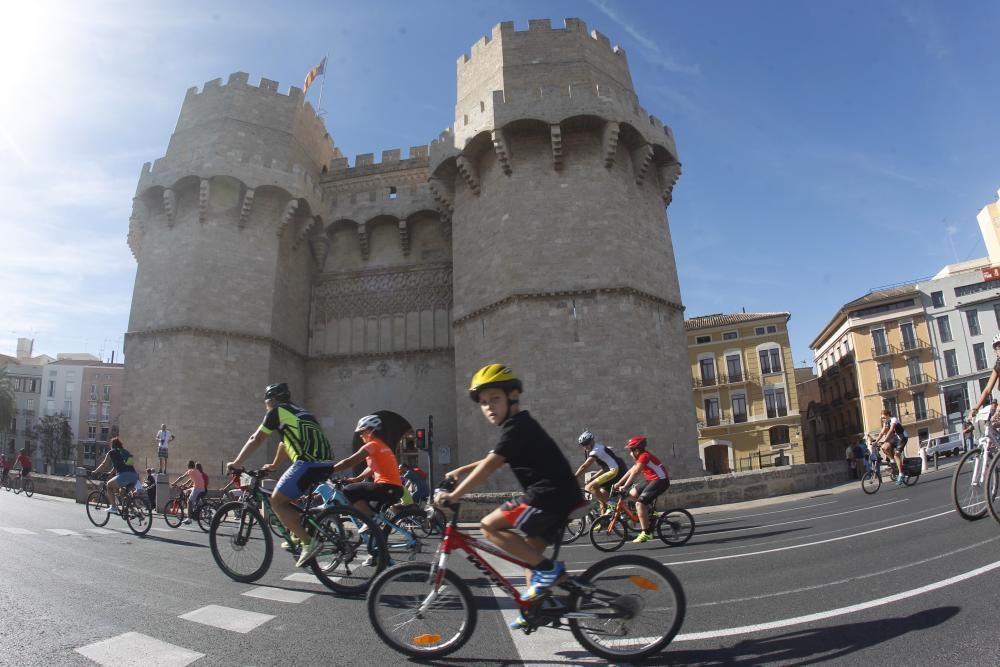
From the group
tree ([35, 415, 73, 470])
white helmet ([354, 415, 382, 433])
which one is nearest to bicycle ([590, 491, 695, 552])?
white helmet ([354, 415, 382, 433])

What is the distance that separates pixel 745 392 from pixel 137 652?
123ft

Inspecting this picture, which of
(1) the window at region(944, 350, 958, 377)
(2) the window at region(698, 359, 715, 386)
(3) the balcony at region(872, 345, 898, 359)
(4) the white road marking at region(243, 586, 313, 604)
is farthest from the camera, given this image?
(2) the window at region(698, 359, 715, 386)

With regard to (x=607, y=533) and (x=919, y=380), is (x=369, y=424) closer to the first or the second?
(x=607, y=533)

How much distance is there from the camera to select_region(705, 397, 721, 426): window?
120ft

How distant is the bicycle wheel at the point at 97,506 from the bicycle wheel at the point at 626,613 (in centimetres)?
1008

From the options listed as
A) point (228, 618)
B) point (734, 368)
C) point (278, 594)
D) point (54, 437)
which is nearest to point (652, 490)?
point (278, 594)

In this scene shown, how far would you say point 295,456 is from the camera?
5082mm

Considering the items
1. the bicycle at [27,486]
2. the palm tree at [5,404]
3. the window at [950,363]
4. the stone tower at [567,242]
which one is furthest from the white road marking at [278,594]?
the palm tree at [5,404]

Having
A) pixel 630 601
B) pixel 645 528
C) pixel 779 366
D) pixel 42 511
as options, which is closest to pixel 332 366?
pixel 42 511

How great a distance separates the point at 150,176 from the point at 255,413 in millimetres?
9285

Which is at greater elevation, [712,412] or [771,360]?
[771,360]

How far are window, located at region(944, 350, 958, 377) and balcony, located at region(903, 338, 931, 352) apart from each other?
1093 mm

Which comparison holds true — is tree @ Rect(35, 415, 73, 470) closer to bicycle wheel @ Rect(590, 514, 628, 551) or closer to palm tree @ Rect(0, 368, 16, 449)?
palm tree @ Rect(0, 368, 16, 449)

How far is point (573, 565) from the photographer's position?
20.3 feet
